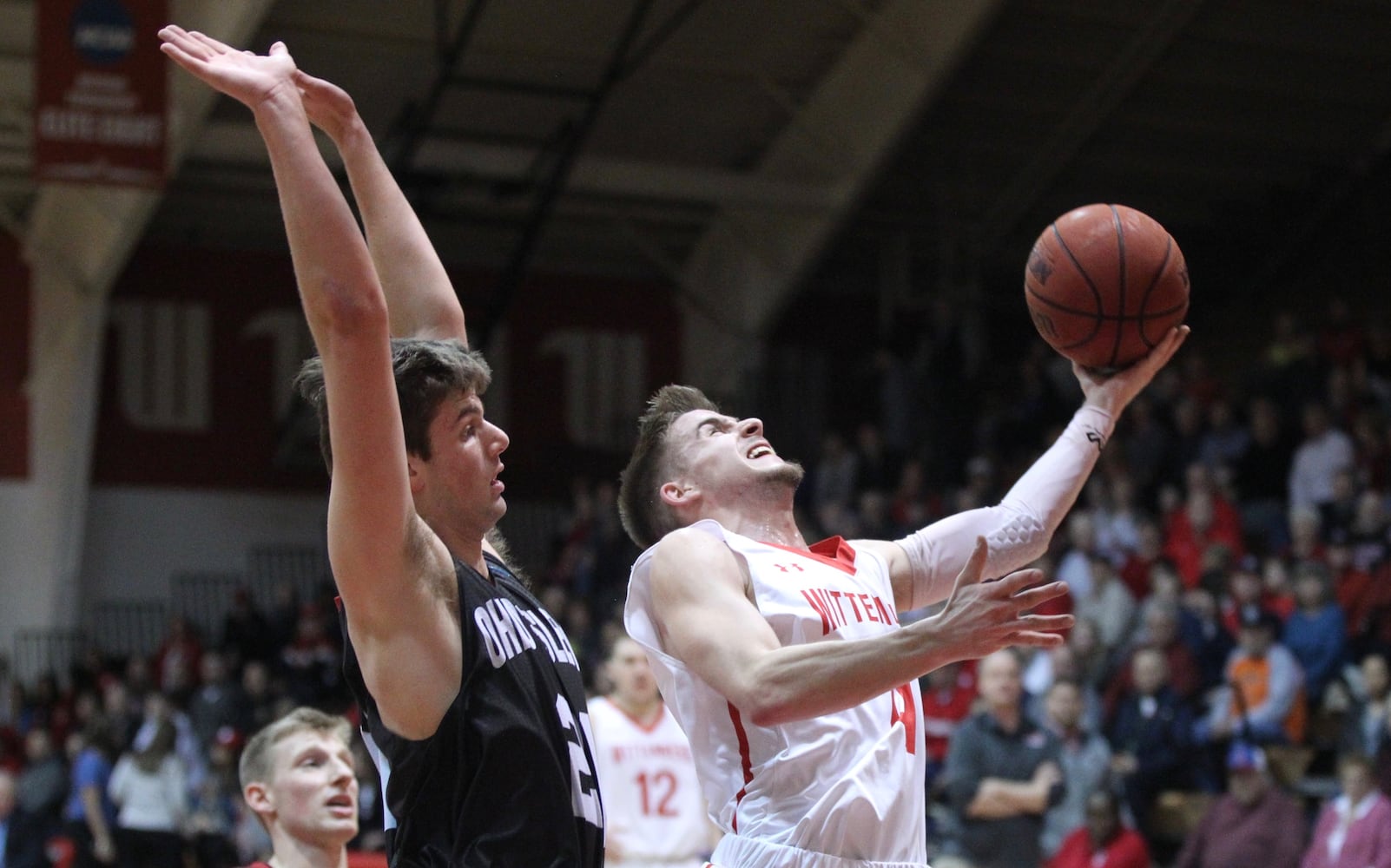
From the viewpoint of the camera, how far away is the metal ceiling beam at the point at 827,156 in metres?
15.0

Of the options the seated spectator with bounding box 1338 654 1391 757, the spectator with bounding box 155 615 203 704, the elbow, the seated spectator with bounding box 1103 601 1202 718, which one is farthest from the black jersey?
the spectator with bounding box 155 615 203 704

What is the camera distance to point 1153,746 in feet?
31.9

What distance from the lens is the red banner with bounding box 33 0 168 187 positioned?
11.6 m

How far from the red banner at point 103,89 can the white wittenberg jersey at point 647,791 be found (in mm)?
5988

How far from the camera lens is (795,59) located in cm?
1614

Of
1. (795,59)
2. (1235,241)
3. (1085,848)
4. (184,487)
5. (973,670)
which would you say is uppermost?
(795,59)

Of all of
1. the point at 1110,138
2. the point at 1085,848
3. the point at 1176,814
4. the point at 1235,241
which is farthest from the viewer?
the point at 1235,241

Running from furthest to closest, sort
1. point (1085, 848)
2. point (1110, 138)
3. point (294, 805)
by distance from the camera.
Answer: point (1110, 138)
point (1085, 848)
point (294, 805)

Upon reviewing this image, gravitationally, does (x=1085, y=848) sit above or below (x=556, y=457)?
below

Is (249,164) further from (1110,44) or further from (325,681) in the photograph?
(1110,44)

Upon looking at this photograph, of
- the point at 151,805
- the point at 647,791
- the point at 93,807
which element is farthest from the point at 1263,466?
the point at 93,807

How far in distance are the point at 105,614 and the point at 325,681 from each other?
15.1 feet

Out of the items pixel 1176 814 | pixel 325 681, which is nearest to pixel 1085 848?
pixel 1176 814

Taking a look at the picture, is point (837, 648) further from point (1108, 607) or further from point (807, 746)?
point (1108, 607)
